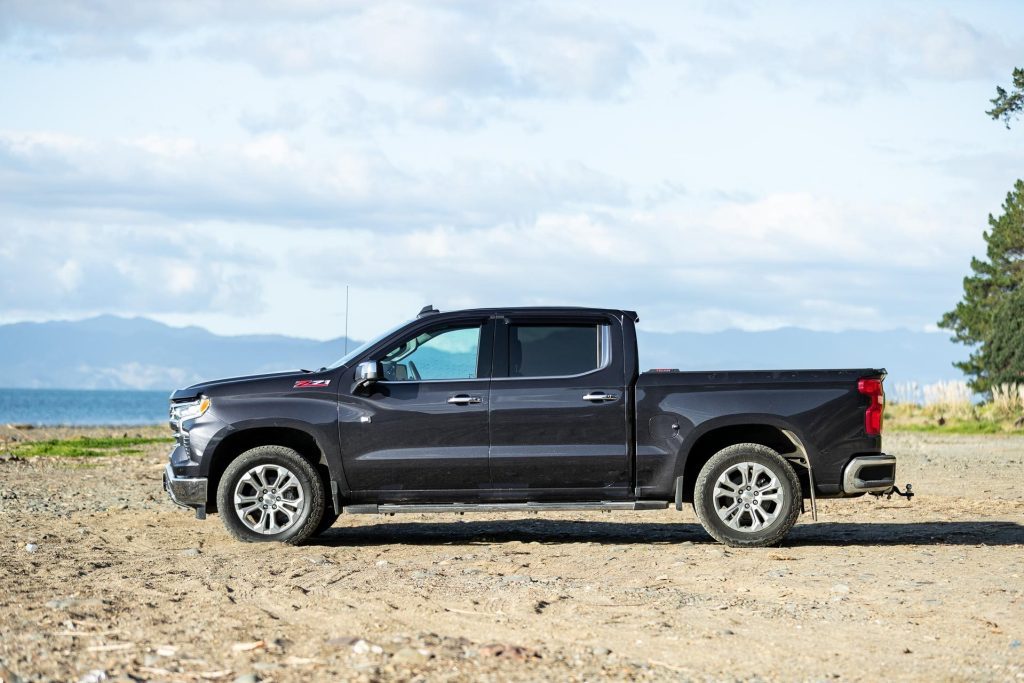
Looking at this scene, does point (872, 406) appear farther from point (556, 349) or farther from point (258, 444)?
point (258, 444)

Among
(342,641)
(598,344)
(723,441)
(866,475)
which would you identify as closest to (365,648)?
(342,641)

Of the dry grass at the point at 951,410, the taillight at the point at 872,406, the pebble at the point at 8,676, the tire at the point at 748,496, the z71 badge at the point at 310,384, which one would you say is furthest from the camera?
the dry grass at the point at 951,410

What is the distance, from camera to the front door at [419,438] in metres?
11.7

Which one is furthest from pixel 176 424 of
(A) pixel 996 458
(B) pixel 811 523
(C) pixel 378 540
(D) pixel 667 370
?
(A) pixel 996 458

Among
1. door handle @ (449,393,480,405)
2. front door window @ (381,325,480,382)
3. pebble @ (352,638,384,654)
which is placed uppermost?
front door window @ (381,325,480,382)

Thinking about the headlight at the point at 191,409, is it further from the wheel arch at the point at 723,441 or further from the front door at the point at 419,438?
the wheel arch at the point at 723,441

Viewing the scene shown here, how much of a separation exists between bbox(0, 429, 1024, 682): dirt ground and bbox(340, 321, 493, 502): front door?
55cm

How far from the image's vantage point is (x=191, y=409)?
39.3ft

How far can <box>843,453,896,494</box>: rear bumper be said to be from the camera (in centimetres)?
1172

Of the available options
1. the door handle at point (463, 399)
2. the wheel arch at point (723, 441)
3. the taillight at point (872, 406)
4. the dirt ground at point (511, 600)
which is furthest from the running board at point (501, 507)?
the taillight at point (872, 406)

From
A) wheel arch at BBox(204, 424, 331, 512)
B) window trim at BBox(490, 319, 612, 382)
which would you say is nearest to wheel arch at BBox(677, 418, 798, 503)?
window trim at BBox(490, 319, 612, 382)

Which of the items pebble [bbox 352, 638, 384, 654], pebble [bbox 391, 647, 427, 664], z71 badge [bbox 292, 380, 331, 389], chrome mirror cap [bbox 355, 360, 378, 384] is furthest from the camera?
z71 badge [bbox 292, 380, 331, 389]

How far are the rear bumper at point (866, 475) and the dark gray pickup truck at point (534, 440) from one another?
0.01 m

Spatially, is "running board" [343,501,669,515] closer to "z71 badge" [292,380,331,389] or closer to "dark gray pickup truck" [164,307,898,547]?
"dark gray pickup truck" [164,307,898,547]
